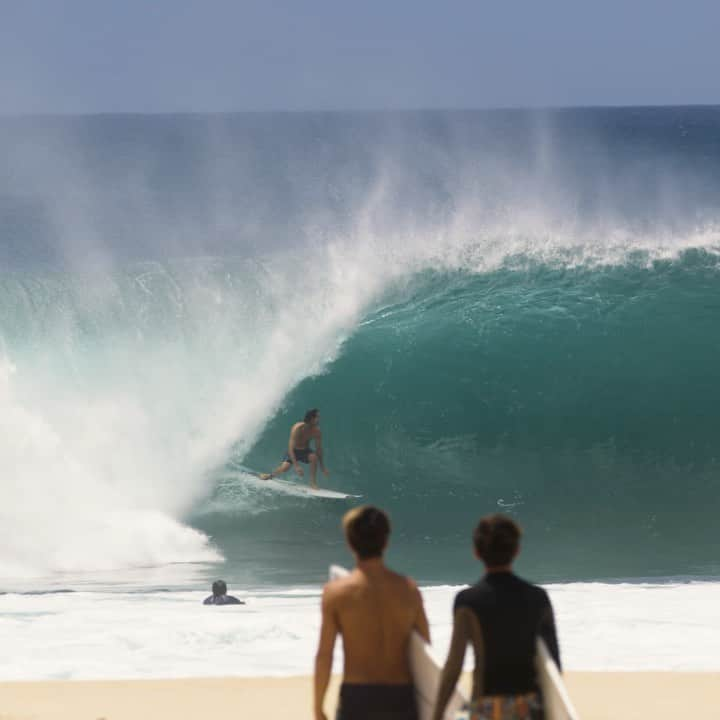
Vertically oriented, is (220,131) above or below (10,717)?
above

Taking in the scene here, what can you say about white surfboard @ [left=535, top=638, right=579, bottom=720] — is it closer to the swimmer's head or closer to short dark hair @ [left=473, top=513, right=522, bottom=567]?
short dark hair @ [left=473, top=513, right=522, bottom=567]

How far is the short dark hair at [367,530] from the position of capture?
3.61 meters

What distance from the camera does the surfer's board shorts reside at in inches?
141

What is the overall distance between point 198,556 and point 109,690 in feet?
17.0

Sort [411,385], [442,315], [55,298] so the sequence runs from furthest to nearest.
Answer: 1. [55,298]
2. [442,315]
3. [411,385]

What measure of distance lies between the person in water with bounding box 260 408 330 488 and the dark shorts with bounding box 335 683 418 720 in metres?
8.84

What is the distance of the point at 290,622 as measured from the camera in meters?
8.27

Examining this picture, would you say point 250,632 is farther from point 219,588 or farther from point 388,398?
point 388,398

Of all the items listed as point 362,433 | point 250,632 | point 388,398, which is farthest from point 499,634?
point 388,398

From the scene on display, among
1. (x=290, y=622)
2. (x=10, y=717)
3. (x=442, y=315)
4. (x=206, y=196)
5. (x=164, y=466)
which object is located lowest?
(x=10, y=717)

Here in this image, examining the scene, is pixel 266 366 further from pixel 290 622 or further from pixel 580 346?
pixel 290 622

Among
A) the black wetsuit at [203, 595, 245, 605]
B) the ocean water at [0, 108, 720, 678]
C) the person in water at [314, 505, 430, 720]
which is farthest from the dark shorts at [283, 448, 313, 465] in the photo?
the person in water at [314, 505, 430, 720]

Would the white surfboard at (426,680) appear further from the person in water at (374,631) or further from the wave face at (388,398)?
the wave face at (388,398)

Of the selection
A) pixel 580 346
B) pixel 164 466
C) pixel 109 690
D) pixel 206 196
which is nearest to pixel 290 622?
pixel 109 690
